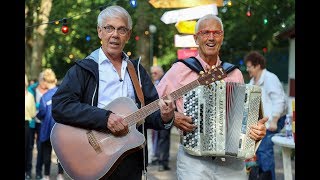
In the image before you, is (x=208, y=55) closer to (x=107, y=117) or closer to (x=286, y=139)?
(x=107, y=117)

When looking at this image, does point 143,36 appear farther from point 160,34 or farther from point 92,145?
point 92,145

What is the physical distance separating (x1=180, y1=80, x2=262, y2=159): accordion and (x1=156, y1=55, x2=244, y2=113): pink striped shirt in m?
0.18

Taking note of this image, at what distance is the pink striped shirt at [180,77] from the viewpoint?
5.17 meters

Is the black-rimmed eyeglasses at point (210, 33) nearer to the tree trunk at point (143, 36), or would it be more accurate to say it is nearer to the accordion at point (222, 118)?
the accordion at point (222, 118)

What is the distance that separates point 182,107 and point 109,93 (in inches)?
28.8

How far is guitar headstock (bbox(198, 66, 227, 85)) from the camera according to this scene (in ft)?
15.7

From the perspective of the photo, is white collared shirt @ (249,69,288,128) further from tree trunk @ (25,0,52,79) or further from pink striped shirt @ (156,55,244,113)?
tree trunk @ (25,0,52,79)

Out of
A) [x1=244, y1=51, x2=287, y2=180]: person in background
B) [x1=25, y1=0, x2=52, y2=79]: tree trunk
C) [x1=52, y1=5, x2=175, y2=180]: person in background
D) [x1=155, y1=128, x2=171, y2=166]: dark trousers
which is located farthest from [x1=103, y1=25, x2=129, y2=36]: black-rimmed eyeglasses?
[x1=25, y1=0, x2=52, y2=79]: tree trunk

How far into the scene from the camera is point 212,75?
15.8 ft

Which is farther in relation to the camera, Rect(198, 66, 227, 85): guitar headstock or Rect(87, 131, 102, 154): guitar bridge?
Rect(198, 66, 227, 85): guitar headstock

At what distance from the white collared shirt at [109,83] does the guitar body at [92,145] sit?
0.08 metres

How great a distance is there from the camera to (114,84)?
15.2 ft

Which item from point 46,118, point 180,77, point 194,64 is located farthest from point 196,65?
point 46,118
